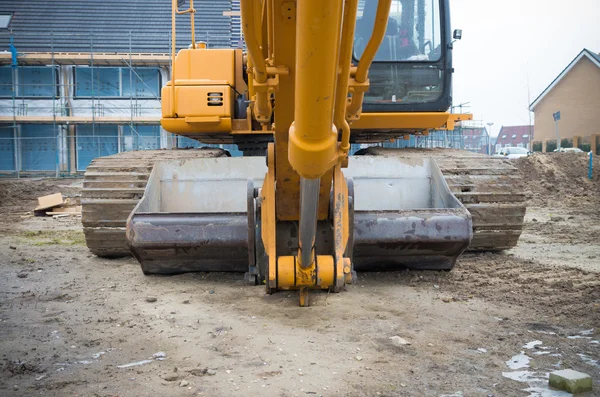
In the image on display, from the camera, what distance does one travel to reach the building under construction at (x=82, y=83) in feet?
81.2

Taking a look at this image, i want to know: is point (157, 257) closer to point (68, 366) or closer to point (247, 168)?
point (247, 168)

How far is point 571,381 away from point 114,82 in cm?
2537

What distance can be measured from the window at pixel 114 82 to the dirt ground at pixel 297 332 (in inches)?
789

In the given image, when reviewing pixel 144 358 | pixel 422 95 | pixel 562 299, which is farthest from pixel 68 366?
pixel 422 95

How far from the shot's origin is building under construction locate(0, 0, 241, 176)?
24750mm

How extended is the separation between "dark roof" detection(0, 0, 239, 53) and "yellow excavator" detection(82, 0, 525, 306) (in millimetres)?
19461

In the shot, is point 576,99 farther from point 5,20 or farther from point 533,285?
point 533,285

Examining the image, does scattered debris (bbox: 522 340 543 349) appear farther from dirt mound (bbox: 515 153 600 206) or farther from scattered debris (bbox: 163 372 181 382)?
dirt mound (bbox: 515 153 600 206)

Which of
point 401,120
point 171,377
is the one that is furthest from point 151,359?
point 401,120

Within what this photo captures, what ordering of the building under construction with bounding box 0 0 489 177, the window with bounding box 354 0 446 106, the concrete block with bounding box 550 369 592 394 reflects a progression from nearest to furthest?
1. the concrete block with bounding box 550 369 592 394
2. the window with bounding box 354 0 446 106
3. the building under construction with bounding box 0 0 489 177

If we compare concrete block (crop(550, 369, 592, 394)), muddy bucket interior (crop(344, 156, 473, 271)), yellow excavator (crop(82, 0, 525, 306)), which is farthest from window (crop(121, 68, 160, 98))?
concrete block (crop(550, 369, 592, 394))

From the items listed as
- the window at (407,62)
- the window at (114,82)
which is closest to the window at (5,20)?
the window at (114,82)

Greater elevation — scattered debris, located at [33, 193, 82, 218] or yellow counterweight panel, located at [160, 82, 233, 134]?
yellow counterweight panel, located at [160, 82, 233, 134]

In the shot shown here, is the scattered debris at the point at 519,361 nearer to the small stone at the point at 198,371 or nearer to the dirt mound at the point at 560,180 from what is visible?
the small stone at the point at 198,371
